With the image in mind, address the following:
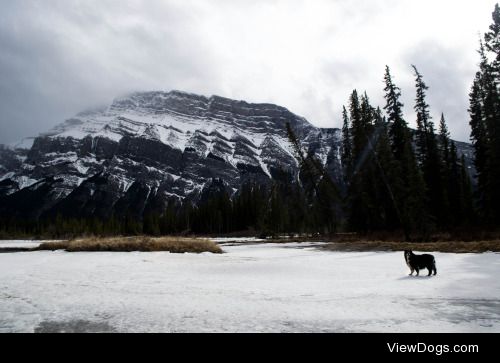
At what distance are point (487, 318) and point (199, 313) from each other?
5288 millimetres

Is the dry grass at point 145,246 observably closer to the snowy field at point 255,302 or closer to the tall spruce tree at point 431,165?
the snowy field at point 255,302

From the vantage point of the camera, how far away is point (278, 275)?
14211mm

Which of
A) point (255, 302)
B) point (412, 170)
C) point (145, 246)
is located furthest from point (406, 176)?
point (255, 302)

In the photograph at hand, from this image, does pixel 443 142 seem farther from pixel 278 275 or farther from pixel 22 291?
pixel 22 291

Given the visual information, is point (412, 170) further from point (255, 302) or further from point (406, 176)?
point (255, 302)

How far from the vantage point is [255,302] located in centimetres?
Result: 858

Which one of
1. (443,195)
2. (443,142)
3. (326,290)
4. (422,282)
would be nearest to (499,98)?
(443,195)
